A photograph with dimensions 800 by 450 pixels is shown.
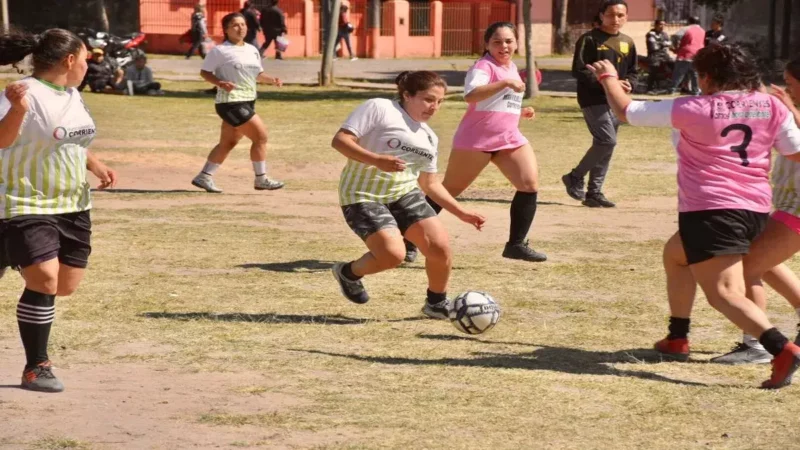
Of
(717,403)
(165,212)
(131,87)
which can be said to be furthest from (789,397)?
(131,87)

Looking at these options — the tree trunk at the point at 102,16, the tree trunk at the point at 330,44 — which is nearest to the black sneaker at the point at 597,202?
the tree trunk at the point at 330,44

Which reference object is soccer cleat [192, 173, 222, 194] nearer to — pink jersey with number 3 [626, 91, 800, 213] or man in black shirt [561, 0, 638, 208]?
man in black shirt [561, 0, 638, 208]

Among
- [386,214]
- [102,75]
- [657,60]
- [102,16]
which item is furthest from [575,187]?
[102,16]

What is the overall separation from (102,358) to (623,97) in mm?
3189

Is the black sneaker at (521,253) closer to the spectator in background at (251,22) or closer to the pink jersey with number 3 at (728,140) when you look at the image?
the pink jersey with number 3 at (728,140)

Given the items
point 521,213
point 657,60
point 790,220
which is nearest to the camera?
point 790,220

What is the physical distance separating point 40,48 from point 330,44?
2465 cm

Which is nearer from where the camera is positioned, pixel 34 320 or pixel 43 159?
pixel 34 320

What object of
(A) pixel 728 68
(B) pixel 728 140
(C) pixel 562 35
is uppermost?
(A) pixel 728 68

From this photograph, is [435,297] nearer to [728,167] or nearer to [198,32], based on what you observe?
[728,167]

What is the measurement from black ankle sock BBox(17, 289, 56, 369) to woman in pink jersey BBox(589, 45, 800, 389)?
3123 mm

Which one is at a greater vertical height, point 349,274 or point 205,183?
point 349,274

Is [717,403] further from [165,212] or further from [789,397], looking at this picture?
[165,212]

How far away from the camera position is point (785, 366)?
6.95m
